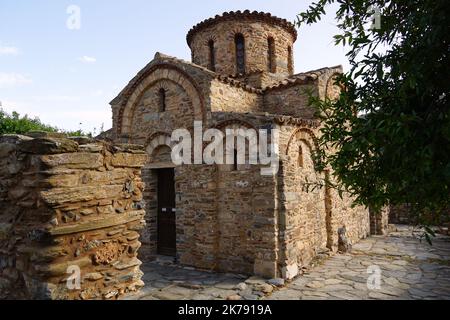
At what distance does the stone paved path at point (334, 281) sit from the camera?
5246 mm

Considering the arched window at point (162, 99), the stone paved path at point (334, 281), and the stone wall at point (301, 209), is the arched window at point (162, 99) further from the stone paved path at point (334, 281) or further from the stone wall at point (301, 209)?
the stone paved path at point (334, 281)

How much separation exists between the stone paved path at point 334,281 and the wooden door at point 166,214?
592 millimetres

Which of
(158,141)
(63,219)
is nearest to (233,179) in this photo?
(158,141)

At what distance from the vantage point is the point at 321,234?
7.96 metres

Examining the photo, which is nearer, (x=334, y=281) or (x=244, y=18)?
(x=334, y=281)

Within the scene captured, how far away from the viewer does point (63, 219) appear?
2.61 meters

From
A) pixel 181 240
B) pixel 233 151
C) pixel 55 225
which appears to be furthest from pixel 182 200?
pixel 55 225

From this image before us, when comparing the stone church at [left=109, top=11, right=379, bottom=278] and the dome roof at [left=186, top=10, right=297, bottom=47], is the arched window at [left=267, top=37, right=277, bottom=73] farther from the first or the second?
the dome roof at [left=186, top=10, right=297, bottom=47]

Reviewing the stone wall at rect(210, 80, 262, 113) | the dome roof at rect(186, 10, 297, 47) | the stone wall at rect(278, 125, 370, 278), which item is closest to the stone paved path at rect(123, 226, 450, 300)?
the stone wall at rect(278, 125, 370, 278)

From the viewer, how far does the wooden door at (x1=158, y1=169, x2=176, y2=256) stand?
8.19m

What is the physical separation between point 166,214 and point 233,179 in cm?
252

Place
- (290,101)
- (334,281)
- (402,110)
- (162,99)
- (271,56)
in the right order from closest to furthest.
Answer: (402,110)
(334,281)
(162,99)
(290,101)
(271,56)

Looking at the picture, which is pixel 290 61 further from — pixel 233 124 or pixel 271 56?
pixel 233 124

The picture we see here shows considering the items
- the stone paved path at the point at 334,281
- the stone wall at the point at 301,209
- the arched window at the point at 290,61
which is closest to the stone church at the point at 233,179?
the stone wall at the point at 301,209
